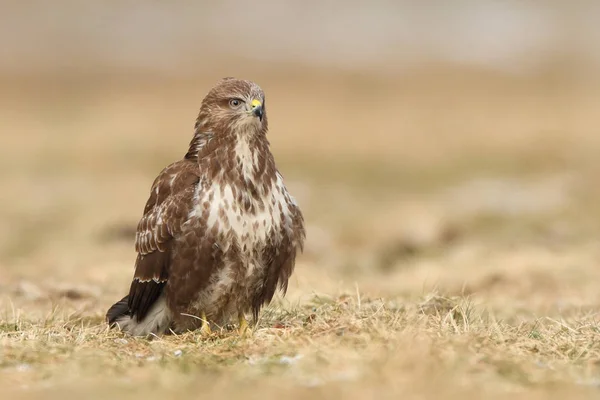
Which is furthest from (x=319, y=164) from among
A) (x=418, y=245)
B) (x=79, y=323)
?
(x=79, y=323)

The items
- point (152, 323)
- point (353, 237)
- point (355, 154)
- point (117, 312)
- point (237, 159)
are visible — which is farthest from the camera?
point (355, 154)

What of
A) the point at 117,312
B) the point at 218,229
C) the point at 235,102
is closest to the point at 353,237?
the point at 117,312

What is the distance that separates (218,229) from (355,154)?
21214mm

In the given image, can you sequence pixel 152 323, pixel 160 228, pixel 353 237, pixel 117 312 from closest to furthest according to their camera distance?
pixel 160 228 < pixel 152 323 < pixel 117 312 < pixel 353 237

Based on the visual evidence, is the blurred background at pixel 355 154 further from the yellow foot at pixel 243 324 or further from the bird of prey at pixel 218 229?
the yellow foot at pixel 243 324

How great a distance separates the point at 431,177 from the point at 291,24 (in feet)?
192

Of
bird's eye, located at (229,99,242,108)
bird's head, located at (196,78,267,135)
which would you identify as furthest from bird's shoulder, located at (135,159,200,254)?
bird's eye, located at (229,99,242,108)

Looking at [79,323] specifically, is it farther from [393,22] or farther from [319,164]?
[393,22]

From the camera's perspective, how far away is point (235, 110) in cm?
836

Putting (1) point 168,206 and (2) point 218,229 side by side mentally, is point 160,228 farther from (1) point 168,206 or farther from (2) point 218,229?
(2) point 218,229

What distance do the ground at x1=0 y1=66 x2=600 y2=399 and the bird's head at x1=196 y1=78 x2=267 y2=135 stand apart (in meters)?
1.63

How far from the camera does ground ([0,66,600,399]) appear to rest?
6.69 meters

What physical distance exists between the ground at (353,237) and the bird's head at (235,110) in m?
1.63

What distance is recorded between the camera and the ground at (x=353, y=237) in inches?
263
